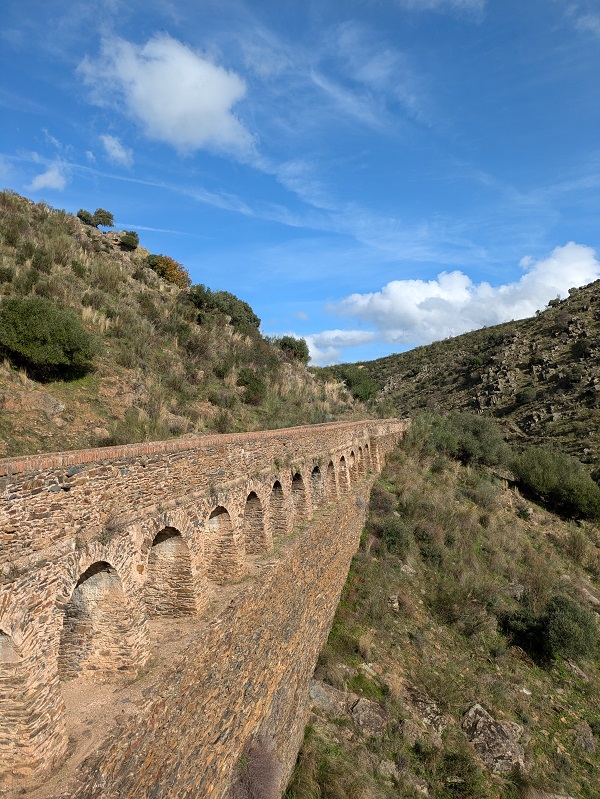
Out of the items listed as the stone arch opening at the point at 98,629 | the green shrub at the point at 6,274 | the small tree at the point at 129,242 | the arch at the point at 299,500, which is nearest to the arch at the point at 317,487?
the arch at the point at 299,500

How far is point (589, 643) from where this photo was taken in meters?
13.4

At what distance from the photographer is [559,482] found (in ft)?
82.4

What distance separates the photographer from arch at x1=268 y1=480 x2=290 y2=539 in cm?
1007

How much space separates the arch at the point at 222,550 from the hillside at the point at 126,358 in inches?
229

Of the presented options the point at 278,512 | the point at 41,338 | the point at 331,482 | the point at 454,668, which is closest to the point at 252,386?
the point at 331,482

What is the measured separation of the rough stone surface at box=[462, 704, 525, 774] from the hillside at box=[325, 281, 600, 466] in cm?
2200

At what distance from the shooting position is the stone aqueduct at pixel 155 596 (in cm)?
375

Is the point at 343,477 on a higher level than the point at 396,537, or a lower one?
higher

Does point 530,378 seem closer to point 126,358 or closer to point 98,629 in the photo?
point 126,358

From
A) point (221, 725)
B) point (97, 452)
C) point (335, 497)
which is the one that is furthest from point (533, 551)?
point (97, 452)

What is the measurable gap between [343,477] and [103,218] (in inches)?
1229

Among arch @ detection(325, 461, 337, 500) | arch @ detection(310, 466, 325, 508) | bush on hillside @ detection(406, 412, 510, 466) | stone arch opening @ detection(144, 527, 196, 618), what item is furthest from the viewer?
bush on hillside @ detection(406, 412, 510, 466)

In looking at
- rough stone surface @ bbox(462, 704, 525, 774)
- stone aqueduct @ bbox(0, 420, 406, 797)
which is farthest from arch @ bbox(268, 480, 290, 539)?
rough stone surface @ bbox(462, 704, 525, 774)

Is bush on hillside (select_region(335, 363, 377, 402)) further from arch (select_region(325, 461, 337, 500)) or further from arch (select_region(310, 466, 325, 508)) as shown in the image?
arch (select_region(310, 466, 325, 508))
